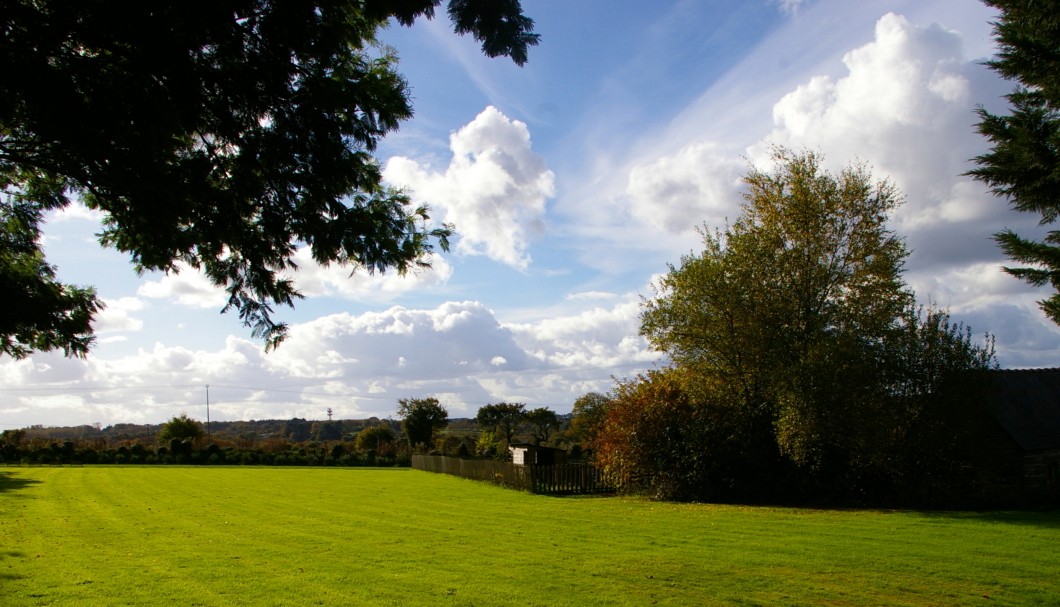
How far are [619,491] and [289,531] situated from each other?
13.4 metres

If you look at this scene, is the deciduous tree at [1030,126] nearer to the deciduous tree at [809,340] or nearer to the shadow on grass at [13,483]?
the deciduous tree at [809,340]

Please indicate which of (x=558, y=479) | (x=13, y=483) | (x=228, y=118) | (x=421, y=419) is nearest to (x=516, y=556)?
(x=228, y=118)

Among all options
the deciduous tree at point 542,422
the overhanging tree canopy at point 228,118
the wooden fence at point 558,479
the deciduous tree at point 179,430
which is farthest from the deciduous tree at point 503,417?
the overhanging tree canopy at point 228,118

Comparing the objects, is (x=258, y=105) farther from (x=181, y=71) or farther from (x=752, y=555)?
(x=752, y=555)

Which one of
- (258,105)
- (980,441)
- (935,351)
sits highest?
(258,105)

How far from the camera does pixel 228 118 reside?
19.4ft

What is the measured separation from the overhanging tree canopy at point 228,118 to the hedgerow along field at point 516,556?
428 cm

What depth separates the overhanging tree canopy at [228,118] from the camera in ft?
16.9

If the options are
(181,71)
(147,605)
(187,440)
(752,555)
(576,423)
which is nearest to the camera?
(181,71)

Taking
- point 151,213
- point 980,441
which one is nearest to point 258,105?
point 151,213

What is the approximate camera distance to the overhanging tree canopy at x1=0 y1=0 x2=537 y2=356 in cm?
514

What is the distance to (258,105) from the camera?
5867 mm

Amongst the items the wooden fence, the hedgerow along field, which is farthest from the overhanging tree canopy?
the wooden fence

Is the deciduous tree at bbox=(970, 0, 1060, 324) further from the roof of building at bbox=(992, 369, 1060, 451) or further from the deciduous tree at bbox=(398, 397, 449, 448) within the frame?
the deciduous tree at bbox=(398, 397, 449, 448)
